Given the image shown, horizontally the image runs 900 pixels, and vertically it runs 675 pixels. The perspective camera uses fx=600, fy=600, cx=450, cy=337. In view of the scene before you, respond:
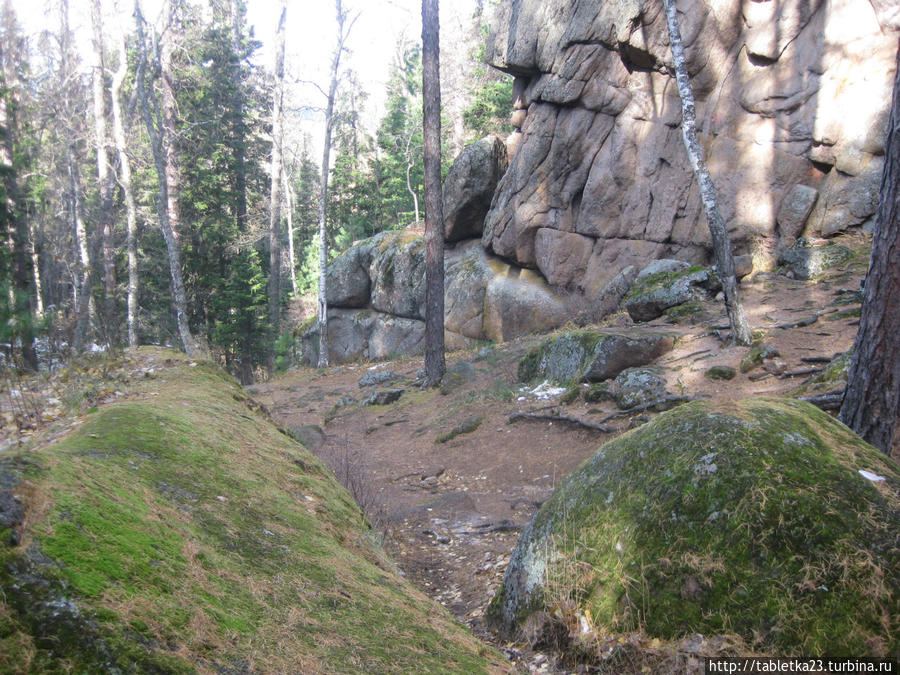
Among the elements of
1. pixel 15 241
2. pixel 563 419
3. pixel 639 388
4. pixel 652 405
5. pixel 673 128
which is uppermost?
pixel 673 128

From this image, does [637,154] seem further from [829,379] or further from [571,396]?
[829,379]

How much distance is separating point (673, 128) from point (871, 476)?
15.6m

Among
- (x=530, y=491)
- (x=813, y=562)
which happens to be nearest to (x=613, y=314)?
(x=530, y=491)

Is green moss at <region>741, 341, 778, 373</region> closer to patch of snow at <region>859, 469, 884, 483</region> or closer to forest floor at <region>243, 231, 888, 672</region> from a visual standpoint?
forest floor at <region>243, 231, 888, 672</region>

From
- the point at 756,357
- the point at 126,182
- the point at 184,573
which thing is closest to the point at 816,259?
the point at 756,357

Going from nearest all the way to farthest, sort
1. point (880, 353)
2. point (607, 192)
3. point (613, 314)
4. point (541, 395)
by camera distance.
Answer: point (880, 353)
point (541, 395)
point (613, 314)
point (607, 192)

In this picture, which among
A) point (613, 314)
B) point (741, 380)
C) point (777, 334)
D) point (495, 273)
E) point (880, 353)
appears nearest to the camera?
point (880, 353)

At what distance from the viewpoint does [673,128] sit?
16797 millimetres

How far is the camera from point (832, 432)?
3.57 metres

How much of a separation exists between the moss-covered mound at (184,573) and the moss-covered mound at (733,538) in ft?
2.73

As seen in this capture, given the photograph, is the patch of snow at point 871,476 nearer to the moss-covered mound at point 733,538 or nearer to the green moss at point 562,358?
the moss-covered mound at point 733,538

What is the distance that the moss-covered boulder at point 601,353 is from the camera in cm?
1020

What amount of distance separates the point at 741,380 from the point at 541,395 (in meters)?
3.49

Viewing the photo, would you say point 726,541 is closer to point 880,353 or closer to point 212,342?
point 880,353
